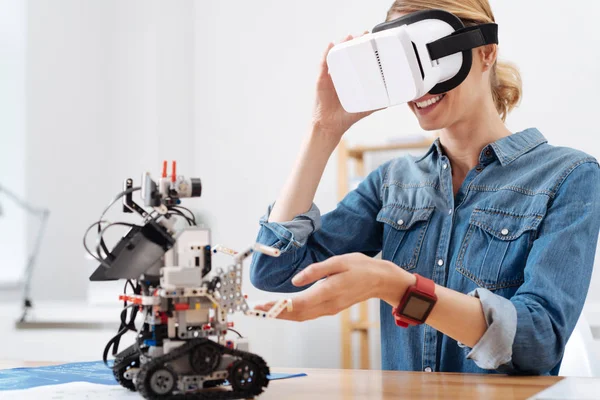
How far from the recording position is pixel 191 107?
360 centimetres

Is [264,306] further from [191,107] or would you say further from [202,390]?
[191,107]

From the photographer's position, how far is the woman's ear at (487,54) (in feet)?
4.01

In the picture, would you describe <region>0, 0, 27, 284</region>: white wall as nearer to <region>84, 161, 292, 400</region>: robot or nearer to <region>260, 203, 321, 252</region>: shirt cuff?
<region>260, 203, 321, 252</region>: shirt cuff

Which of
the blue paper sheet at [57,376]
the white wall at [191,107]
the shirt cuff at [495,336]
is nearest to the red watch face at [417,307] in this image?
the shirt cuff at [495,336]

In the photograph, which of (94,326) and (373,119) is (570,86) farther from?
(94,326)

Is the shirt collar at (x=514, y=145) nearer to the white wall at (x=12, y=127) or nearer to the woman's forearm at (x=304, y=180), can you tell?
the woman's forearm at (x=304, y=180)

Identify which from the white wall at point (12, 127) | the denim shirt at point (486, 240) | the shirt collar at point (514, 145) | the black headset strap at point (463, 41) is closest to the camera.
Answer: the denim shirt at point (486, 240)

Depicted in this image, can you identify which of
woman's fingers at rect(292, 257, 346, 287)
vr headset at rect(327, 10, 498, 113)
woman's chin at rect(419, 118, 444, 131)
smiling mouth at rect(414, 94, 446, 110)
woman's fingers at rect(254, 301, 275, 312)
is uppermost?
vr headset at rect(327, 10, 498, 113)

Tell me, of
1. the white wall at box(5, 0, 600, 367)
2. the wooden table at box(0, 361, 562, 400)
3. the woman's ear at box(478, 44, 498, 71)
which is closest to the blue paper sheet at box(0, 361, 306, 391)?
the wooden table at box(0, 361, 562, 400)

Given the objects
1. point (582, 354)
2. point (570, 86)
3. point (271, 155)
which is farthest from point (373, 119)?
point (582, 354)

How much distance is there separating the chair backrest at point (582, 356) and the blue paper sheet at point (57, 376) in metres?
0.53

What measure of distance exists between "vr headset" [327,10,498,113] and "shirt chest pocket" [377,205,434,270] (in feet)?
0.81

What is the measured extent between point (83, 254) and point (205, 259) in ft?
8.74

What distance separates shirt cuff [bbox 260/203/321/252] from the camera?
1.22m
